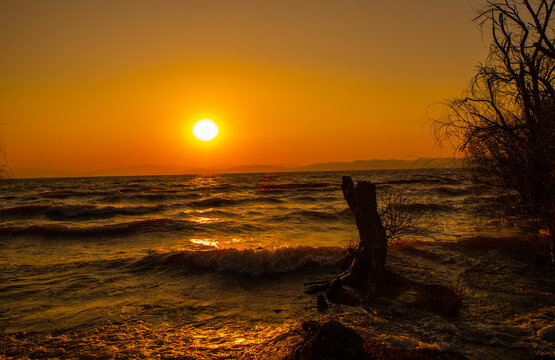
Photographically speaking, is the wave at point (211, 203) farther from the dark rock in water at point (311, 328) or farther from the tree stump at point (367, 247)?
the dark rock in water at point (311, 328)

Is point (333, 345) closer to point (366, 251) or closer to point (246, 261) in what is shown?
point (366, 251)

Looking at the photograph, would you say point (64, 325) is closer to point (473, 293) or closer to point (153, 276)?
point (153, 276)

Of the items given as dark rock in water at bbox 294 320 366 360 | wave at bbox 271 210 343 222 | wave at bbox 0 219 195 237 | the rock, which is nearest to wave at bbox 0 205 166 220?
wave at bbox 0 219 195 237

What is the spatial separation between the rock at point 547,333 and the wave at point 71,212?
76.9 feet

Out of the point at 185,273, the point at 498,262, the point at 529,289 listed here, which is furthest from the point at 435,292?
the point at 185,273

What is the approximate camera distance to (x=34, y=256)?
11531mm

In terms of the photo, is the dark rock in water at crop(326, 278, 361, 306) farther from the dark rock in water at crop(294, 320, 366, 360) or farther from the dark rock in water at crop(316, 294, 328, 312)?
the dark rock in water at crop(294, 320, 366, 360)

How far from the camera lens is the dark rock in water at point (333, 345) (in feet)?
13.1

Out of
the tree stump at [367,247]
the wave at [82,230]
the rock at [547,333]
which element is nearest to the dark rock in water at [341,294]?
the tree stump at [367,247]

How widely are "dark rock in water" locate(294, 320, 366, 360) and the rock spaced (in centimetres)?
313

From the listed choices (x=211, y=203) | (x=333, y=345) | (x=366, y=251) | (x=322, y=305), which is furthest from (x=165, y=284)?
(x=211, y=203)

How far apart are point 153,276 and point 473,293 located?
8413 mm

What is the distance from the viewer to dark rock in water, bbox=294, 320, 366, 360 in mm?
4004

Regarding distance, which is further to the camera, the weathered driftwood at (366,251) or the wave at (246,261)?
the wave at (246,261)
